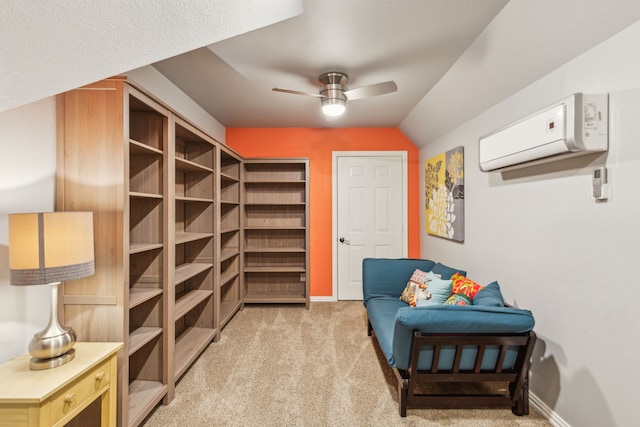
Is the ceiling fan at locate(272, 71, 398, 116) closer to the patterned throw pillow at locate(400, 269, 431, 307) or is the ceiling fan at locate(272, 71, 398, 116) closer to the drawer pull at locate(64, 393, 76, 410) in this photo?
the patterned throw pillow at locate(400, 269, 431, 307)

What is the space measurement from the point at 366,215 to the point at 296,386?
2.54 metres

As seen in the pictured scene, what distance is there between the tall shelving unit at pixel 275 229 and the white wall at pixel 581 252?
2.52m

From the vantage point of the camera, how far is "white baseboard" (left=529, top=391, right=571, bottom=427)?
1.68 m

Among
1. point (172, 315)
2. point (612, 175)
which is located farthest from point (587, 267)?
point (172, 315)

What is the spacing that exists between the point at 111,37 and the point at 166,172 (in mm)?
1020

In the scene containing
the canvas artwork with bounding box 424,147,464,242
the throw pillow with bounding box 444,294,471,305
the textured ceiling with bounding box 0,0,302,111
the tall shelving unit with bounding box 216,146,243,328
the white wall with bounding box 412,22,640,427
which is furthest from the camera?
the tall shelving unit with bounding box 216,146,243,328

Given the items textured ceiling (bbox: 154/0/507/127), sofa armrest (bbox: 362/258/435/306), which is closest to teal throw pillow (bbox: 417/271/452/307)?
sofa armrest (bbox: 362/258/435/306)

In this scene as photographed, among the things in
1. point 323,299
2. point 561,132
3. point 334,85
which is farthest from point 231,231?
point 561,132

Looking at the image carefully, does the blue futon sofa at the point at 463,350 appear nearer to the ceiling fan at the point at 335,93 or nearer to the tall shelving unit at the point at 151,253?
the tall shelving unit at the point at 151,253

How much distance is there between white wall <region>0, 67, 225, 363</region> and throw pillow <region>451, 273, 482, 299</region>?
2707mm

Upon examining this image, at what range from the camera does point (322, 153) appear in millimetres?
4180

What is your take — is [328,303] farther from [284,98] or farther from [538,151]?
[538,151]

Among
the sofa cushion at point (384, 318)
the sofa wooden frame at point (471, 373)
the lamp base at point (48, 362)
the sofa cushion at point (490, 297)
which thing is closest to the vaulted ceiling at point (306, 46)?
the lamp base at point (48, 362)

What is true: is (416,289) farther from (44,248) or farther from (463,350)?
(44,248)
